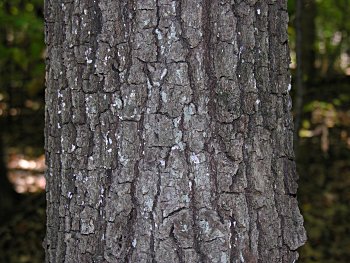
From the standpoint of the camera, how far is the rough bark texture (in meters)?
1.72

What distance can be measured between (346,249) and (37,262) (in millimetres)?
2466

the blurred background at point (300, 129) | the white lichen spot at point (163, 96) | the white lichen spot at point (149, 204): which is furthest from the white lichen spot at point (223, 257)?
the blurred background at point (300, 129)

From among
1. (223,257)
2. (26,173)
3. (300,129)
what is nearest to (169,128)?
(223,257)

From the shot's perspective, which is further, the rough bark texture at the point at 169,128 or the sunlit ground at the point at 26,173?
the sunlit ground at the point at 26,173

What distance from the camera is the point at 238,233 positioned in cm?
179

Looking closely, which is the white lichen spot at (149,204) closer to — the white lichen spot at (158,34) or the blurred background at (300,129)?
the white lichen spot at (158,34)

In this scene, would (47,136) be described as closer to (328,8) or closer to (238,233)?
(238,233)

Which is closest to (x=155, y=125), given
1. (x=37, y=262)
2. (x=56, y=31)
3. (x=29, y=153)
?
(x=56, y=31)

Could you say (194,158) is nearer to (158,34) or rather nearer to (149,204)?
(149,204)

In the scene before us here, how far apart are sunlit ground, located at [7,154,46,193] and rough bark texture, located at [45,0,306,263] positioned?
175 inches

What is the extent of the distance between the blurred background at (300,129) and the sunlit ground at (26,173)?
1 cm

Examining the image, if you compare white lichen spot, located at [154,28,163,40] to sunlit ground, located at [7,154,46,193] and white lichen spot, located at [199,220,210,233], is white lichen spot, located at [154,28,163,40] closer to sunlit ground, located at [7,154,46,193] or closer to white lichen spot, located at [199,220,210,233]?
white lichen spot, located at [199,220,210,233]

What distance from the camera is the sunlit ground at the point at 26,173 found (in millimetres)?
6225

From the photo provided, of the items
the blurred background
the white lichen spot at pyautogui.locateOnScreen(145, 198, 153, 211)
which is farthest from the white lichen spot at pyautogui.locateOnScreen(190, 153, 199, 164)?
the blurred background
